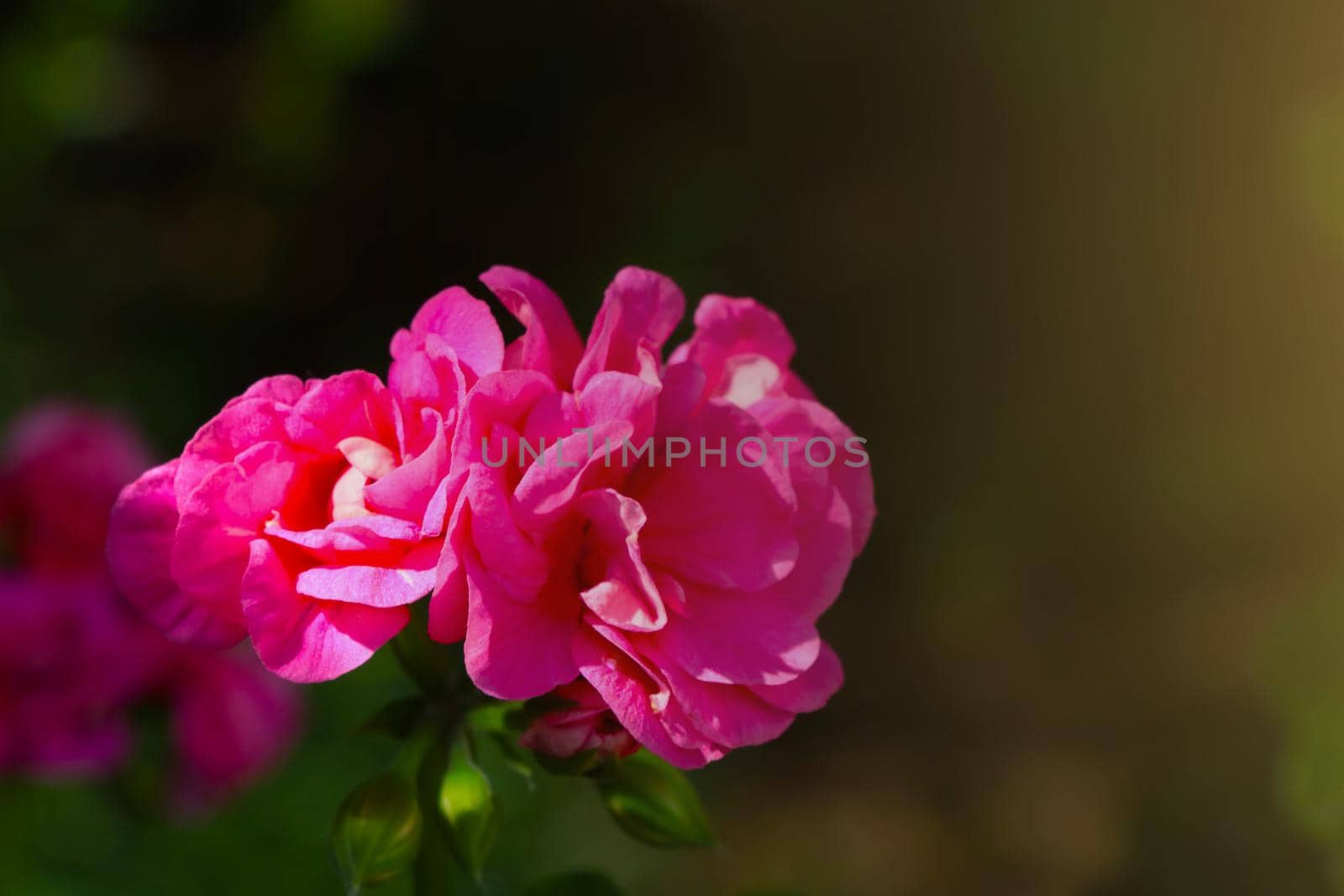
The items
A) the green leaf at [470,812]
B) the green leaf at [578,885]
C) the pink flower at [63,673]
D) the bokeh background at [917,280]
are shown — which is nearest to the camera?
the green leaf at [470,812]

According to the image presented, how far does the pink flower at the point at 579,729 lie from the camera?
728 mm

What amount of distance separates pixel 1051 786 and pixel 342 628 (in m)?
2.18

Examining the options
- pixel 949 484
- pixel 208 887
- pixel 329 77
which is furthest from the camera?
pixel 949 484

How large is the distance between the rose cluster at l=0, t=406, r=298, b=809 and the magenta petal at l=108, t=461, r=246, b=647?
43 cm

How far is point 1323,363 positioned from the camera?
2.58 m

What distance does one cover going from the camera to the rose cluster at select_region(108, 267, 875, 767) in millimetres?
676

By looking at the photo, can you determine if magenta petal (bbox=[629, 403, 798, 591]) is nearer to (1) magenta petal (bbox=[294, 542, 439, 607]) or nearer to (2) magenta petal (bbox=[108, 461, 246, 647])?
(1) magenta petal (bbox=[294, 542, 439, 607])

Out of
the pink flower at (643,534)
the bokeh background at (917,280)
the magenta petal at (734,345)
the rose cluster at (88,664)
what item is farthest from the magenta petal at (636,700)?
the bokeh background at (917,280)

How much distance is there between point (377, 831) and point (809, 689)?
275 millimetres

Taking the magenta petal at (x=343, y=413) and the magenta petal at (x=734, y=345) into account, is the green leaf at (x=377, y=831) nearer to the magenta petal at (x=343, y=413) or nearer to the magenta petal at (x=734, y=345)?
the magenta petal at (x=343, y=413)

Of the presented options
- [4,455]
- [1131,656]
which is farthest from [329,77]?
[1131,656]

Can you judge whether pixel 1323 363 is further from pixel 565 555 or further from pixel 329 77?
pixel 565 555

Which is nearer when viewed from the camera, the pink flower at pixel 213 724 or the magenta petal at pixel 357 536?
the magenta petal at pixel 357 536

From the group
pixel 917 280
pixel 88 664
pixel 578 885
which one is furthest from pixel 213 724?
pixel 917 280
